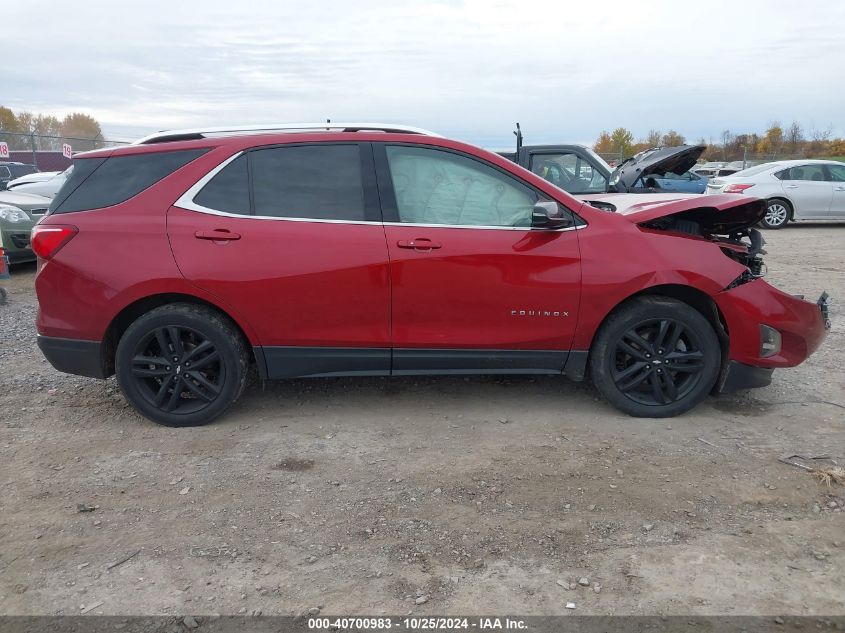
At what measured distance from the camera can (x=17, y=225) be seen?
883cm

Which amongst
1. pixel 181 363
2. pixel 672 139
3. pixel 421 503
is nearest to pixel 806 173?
pixel 421 503

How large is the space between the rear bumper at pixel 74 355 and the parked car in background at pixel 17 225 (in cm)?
558

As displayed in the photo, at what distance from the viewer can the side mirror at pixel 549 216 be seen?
12.6 ft

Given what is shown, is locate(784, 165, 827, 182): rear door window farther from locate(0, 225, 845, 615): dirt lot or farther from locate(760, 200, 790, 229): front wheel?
locate(0, 225, 845, 615): dirt lot

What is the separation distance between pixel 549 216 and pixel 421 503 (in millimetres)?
1830

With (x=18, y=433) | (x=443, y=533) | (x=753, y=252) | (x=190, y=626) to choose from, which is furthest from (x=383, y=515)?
(x=753, y=252)

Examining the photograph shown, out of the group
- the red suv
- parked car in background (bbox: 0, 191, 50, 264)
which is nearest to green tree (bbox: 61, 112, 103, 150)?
parked car in background (bbox: 0, 191, 50, 264)

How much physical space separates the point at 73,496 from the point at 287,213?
1928mm

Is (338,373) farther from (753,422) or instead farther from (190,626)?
(753,422)

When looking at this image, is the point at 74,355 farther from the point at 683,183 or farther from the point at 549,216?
the point at 683,183

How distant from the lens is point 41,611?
244 cm

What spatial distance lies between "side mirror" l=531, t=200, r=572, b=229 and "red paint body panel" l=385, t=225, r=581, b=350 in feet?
0.17

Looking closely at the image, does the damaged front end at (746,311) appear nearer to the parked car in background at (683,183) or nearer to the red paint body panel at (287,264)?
the red paint body panel at (287,264)

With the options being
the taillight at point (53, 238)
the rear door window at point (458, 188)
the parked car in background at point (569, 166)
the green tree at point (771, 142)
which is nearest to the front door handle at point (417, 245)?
the rear door window at point (458, 188)
